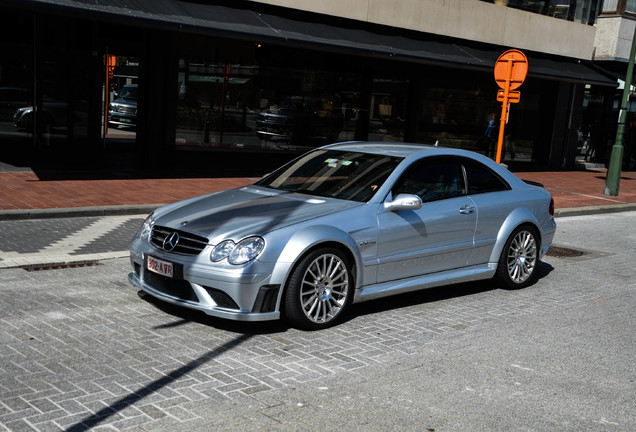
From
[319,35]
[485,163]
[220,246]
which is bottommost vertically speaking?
[220,246]

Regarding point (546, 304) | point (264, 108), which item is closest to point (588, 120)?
point (264, 108)

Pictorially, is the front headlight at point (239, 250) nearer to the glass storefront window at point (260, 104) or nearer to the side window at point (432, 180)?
the side window at point (432, 180)

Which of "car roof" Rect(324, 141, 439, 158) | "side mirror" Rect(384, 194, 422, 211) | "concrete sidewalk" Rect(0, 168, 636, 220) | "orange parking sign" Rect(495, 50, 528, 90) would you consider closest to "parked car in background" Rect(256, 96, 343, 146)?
"concrete sidewalk" Rect(0, 168, 636, 220)

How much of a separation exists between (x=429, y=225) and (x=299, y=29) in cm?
1051

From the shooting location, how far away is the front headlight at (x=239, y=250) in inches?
230

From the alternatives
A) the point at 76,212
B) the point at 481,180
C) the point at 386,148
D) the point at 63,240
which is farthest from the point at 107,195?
the point at 481,180

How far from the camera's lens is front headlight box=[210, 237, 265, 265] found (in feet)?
19.1

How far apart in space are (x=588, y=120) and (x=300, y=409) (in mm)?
28386

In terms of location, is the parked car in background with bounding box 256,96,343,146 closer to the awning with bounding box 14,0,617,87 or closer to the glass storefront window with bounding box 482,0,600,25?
the awning with bounding box 14,0,617,87

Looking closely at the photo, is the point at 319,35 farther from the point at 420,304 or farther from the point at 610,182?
the point at 420,304

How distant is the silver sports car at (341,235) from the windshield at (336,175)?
0.02 meters

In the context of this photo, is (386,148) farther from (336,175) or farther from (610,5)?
(610,5)

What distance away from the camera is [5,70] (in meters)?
15.1

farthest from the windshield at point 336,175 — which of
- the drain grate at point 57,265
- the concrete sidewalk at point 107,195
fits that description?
the concrete sidewalk at point 107,195
